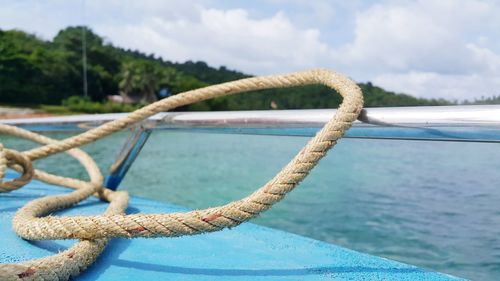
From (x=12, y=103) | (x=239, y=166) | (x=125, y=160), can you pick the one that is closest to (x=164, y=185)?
(x=239, y=166)

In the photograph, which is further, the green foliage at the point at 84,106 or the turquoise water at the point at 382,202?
the green foliage at the point at 84,106

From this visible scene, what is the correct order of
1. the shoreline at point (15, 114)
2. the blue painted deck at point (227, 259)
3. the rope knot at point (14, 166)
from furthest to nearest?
the shoreline at point (15, 114)
the rope knot at point (14, 166)
the blue painted deck at point (227, 259)

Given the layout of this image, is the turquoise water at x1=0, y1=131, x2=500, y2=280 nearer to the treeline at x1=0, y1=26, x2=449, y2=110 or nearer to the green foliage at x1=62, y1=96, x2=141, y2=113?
the treeline at x1=0, y1=26, x2=449, y2=110

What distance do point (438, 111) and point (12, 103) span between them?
3029cm

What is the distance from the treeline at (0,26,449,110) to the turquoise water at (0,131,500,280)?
53.9 ft

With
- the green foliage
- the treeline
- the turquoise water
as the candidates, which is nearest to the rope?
the turquoise water

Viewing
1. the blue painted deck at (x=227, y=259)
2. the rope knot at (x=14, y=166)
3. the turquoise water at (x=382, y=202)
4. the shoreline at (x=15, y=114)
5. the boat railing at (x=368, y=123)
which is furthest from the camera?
the shoreline at (x=15, y=114)

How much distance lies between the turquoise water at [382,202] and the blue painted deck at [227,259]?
10.0 inches

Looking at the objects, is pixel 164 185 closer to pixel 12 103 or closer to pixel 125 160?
pixel 125 160

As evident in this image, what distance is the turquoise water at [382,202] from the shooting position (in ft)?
7.39

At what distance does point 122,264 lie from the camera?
2.77 ft

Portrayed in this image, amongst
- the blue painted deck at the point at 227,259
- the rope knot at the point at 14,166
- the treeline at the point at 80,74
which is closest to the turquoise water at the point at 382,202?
the blue painted deck at the point at 227,259

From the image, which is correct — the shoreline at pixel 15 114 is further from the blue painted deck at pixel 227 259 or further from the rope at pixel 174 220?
the rope at pixel 174 220

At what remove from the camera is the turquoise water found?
7.39 ft
